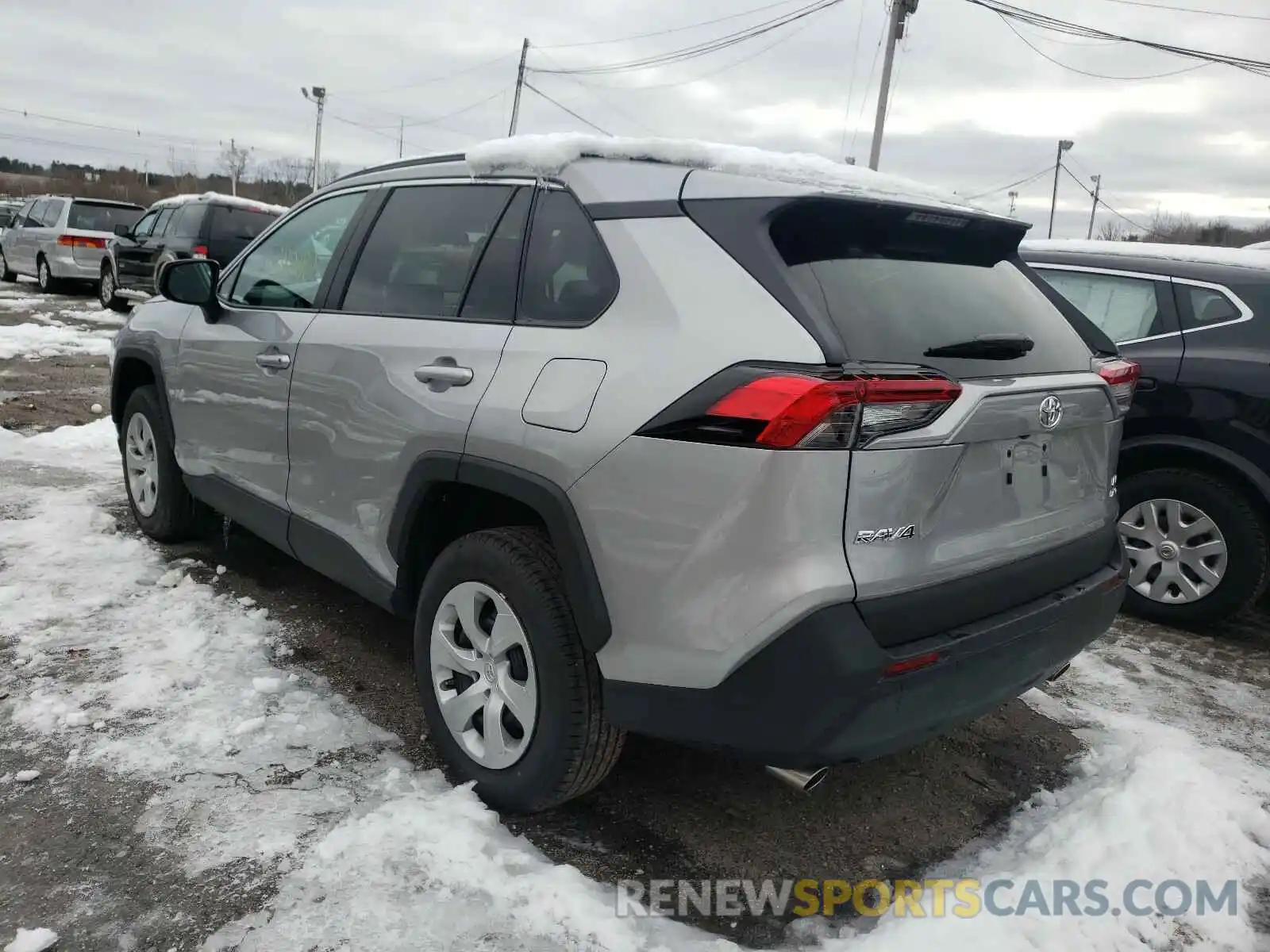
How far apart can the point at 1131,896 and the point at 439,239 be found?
274 centimetres

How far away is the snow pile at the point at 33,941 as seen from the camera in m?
2.09

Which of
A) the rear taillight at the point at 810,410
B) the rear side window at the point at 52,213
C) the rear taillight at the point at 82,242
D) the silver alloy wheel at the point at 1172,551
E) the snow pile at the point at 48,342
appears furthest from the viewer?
the rear side window at the point at 52,213

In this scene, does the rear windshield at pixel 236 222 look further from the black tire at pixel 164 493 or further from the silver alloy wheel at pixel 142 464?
the black tire at pixel 164 493

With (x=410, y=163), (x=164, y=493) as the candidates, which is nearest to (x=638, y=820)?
(x=410, y=163)

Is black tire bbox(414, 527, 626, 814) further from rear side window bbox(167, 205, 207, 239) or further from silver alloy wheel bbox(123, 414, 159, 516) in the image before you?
rear side window bbox(167, 205, 207, 239)

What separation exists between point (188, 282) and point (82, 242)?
50.6 ft

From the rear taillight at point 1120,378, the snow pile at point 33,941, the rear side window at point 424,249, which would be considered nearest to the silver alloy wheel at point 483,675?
the rear side window at point 424,249

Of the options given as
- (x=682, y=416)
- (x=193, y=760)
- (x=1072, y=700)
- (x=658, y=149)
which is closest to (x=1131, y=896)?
(x=1072, y=700)

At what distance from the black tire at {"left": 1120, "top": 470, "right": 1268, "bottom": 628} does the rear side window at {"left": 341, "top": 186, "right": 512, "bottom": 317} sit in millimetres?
3426

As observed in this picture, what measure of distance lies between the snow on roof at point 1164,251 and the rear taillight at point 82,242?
16544 millimetres

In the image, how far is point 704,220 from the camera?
226 centimetres

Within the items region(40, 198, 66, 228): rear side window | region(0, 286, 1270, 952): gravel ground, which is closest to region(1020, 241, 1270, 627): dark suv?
region(0, 286, 1270, 952): gravel ground

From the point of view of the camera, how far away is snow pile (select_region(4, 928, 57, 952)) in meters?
2.09

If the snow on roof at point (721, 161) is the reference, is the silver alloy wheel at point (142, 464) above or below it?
below
